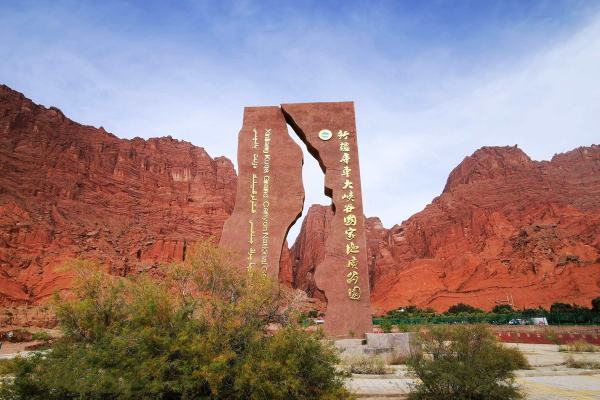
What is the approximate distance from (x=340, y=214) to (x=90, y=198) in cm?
5441

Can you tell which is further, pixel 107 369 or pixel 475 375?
pixel 475 375

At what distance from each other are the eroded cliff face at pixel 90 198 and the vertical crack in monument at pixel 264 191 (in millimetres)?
35652

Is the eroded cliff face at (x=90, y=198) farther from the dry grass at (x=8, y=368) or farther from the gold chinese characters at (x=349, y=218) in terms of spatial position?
the dry grass at (x=8, y=368)

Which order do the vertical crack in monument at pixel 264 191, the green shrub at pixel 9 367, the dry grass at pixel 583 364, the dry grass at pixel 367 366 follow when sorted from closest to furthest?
the green shrub at pixel 9 367
the dry grass at pixel 367 366
the dry grass at pixel 583 364
the vertical crack in monument at pixel 264 191

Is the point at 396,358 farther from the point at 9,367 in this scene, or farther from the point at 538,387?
the point at 9,367

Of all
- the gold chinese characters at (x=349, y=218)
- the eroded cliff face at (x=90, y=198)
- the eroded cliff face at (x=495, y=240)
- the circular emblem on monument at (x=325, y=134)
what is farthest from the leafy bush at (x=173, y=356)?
the eroded cliff face at (x=495, y=240)

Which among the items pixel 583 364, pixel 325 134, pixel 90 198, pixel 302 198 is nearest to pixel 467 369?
pixel 583 364

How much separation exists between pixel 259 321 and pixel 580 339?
15.9 m

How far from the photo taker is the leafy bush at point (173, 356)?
3.59 meters

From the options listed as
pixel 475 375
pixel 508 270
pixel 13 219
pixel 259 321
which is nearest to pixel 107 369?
pixel 259 321

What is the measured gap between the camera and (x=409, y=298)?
53125 mm

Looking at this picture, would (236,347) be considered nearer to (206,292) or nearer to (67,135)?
(206,292)

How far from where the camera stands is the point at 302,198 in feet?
41.1

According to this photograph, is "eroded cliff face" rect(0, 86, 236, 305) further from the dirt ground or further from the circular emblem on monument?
the dirt ground
